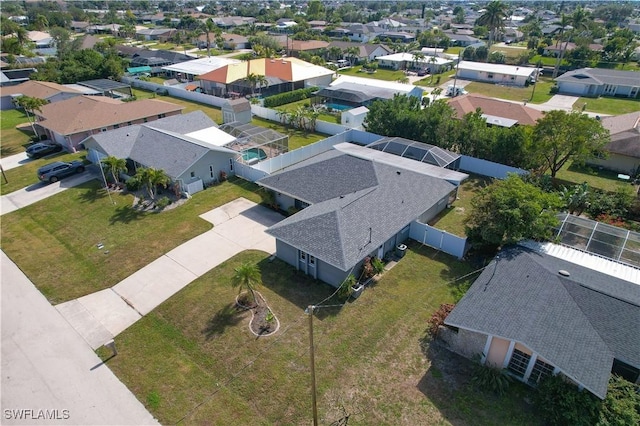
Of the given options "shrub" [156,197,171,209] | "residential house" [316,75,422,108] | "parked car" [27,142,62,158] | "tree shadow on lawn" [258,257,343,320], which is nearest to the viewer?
"tree shadow on lawn" [258,257,343,320]

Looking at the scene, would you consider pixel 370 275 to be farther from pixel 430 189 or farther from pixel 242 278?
pixel 430 189

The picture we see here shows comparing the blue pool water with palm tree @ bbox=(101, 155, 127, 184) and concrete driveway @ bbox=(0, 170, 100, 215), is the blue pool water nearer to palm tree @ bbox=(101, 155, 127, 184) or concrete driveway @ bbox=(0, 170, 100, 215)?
palm tree @ bbox=(101, 155, 127, 184)

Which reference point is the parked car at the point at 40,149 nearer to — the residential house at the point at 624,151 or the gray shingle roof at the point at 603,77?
the residential house at the point at 624,151

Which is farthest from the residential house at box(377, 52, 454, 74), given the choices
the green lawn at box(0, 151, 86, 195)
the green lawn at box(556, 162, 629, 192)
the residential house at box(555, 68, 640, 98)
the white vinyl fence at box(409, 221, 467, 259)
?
the green lawn at box(0, 151, 86, 195)

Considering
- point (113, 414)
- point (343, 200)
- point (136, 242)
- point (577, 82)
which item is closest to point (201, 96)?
point (136, 242)

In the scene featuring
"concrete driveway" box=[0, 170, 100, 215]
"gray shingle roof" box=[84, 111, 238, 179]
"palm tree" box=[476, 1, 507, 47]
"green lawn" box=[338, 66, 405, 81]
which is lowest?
"concrete driveway" box=[0, 170, 100, 215]

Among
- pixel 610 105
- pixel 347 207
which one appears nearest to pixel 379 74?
pixel 610 105
